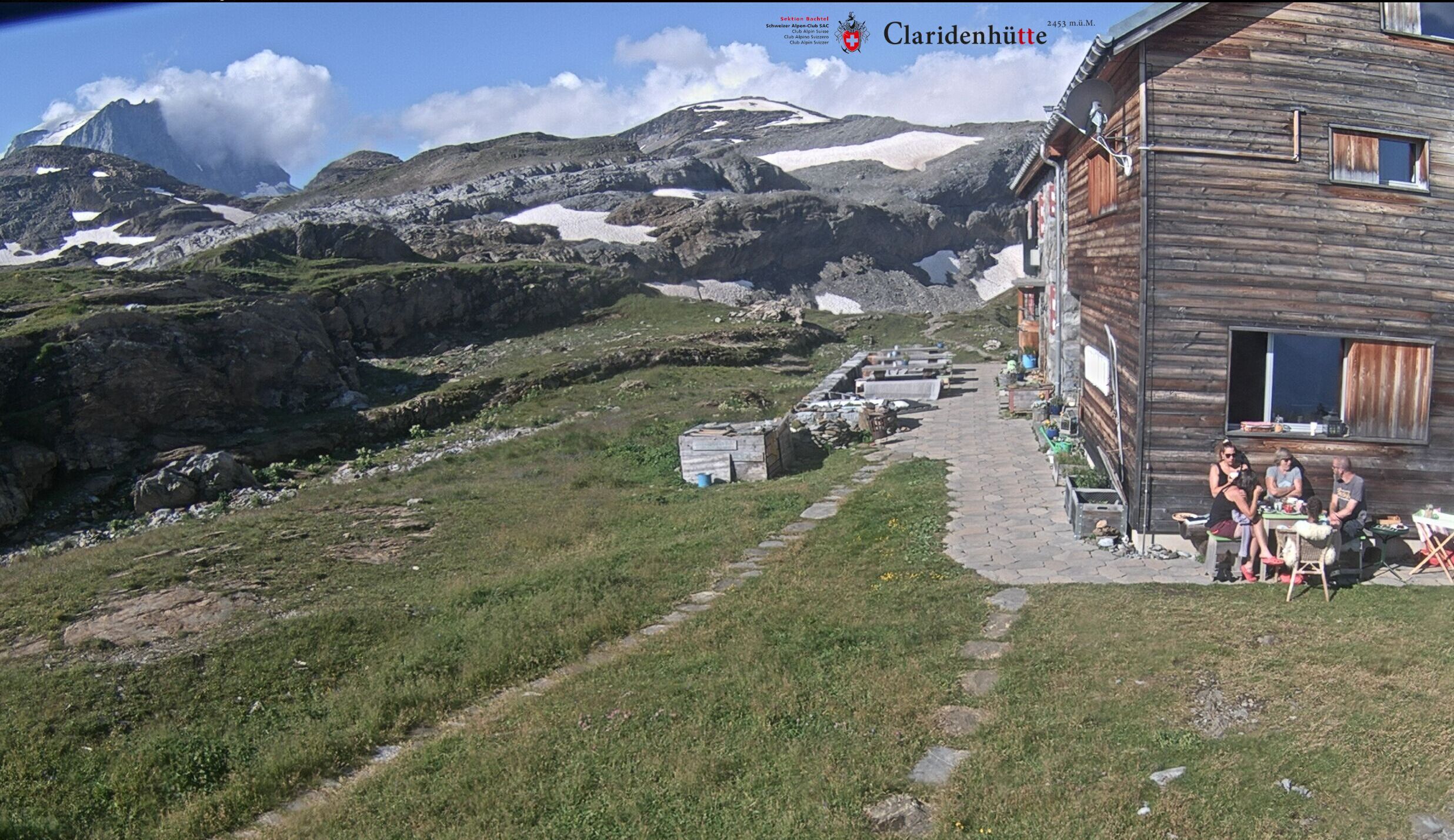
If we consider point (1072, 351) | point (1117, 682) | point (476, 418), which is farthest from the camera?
point (476, 418)

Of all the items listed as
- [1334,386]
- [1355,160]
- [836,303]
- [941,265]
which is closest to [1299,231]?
[1355,160]

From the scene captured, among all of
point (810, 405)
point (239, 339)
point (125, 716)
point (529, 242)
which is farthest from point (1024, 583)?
point (529, 242)

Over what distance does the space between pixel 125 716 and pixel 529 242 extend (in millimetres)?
54249

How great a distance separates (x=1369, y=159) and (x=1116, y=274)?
3.00 meters

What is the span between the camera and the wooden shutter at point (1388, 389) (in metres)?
10.5

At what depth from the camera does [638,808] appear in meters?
5.77

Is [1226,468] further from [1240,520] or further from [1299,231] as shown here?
[1299,231]

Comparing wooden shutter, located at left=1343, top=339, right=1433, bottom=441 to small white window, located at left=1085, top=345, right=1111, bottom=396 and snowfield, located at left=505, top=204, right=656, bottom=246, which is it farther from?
snowfield, located at left=505, top=204, right=656, bottom=246

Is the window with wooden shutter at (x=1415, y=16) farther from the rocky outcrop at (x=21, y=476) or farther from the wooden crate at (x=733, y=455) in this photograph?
the rocky outcrop at (x=21, y=476)

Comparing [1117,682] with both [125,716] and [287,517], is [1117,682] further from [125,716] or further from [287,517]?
[287,517]

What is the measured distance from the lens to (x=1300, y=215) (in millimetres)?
10492

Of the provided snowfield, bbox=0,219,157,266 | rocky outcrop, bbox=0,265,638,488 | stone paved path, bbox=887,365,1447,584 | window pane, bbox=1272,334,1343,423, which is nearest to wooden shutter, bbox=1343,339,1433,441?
window pane, bbox=1272,334,1343,423

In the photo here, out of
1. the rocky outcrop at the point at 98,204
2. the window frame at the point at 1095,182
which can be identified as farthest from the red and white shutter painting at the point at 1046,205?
the rocky outcrop at the point at 98,204

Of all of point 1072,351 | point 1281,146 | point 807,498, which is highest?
point 1281,146
